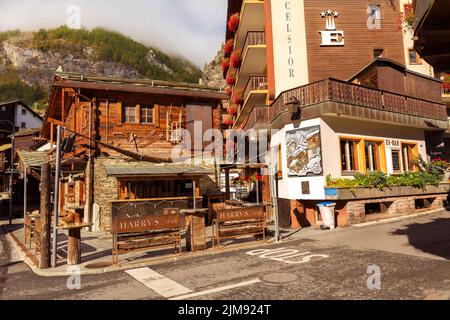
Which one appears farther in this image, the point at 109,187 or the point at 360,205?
the point at 109,187

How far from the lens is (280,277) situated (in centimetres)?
705

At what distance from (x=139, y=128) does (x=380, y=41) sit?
16748 mm

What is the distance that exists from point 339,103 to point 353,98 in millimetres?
1165

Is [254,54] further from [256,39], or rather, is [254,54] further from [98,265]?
[98,265]

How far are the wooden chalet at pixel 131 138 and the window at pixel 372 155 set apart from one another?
26.5ft

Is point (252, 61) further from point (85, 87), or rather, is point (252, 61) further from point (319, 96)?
point (85, 87)

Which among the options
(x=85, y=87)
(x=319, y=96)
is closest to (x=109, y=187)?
(x=85, y=87)

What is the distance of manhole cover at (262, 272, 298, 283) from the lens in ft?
22.4

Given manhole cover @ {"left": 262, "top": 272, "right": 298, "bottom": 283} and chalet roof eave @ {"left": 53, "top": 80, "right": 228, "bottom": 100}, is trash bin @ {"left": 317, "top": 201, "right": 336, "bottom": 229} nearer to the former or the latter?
manhole cover @ {"left": 262, "top": 272, "right": 298, "bottom": 283}

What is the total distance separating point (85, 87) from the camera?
54.5ft

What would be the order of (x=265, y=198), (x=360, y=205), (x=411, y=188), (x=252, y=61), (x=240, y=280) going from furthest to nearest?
(x=252, y=61) < (x=265, y=198) < (x=411, y=188) < (x=360, y=205) < (x=240, y=280)

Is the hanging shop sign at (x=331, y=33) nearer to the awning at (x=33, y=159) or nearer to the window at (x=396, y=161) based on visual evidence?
the window at (x=396, y=161)

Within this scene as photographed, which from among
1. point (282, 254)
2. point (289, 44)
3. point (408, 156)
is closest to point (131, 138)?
point (289, 44)
